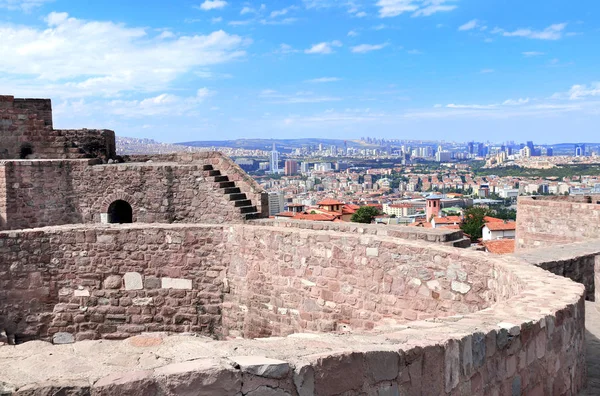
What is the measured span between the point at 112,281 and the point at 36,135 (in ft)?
24.9

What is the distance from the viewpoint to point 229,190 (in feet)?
40.3

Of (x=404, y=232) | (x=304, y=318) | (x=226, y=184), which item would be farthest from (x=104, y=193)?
(x=304, y=318)

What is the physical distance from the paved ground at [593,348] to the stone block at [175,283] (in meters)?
4.48

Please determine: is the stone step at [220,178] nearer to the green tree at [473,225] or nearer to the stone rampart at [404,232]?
the stone rampart at [404,232]

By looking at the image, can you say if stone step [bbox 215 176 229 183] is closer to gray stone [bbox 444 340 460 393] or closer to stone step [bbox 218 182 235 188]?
→ stone step [bbox 218 182 235 188]

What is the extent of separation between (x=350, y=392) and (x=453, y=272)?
10.2 ft

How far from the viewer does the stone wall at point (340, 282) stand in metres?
5.51

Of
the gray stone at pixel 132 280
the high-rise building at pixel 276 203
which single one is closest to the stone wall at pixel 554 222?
the gray stone at pixel 132 280

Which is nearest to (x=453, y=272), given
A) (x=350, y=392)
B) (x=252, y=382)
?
(x=350, y=392)

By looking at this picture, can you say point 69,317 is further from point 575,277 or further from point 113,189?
point 575,277

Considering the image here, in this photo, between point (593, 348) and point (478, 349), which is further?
point (593, 348)

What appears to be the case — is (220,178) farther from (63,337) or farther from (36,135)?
(63,337)

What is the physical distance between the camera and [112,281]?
7422 mm

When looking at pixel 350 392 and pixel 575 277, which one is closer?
pixel 350 392
